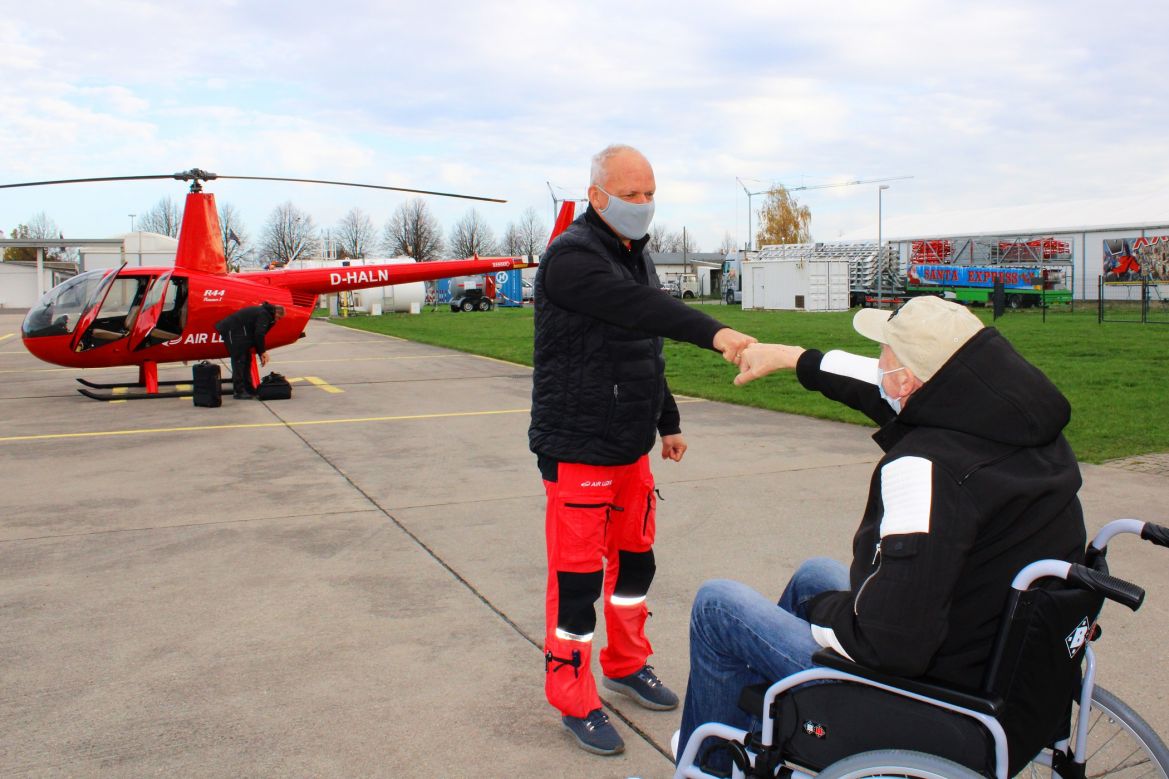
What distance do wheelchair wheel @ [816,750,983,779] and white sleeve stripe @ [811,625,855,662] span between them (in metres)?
0.22

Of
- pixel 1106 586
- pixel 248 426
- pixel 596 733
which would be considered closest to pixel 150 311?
pixel 248 426

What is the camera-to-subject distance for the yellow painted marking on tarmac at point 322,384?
596 inches

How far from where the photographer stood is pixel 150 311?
14203 millimetres

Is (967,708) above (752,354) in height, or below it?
below

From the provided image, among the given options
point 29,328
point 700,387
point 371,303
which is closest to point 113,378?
point 29,328

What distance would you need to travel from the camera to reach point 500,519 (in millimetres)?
6680

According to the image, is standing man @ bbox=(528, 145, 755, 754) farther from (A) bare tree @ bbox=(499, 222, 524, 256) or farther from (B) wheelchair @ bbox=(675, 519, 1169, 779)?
(A) bare tree @ bbox=(499, 222, 524, 256)

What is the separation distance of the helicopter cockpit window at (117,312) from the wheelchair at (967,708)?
45.1ft

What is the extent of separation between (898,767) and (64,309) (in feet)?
48.5

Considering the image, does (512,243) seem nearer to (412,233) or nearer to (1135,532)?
(412,233)

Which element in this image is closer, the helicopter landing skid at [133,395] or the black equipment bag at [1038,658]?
the black equipment bag at [1038,658]

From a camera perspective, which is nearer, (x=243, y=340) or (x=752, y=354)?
(x=752, y=354)

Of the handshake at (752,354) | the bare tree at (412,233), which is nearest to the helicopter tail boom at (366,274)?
the handshake at (752,354)

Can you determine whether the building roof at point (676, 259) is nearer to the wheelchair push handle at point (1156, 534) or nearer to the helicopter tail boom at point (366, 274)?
the helicopter tail boom at point (366, 274)
